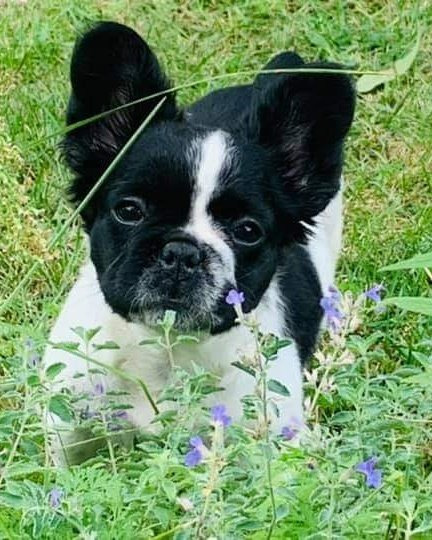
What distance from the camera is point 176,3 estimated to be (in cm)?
561

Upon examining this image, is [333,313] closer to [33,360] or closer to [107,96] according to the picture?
[33,360]

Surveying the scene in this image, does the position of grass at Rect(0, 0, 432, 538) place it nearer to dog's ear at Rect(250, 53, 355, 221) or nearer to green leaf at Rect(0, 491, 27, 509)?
green leaf at Rect(0, 491, 27, 509)

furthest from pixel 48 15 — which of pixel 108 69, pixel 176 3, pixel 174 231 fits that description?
pixel 174 231

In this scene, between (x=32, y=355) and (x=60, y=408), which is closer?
(x=60, y=408)

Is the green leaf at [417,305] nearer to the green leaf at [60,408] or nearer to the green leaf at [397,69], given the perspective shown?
the green leaf at [397,69]

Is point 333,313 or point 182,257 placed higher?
point 333,313

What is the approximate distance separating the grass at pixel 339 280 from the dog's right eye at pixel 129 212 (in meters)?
0.30

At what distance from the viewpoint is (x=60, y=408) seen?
2.40 meters

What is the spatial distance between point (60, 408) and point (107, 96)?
102 cm

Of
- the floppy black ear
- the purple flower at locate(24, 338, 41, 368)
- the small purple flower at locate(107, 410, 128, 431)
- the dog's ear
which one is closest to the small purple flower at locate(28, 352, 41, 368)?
the purple flower at locate(24, 338, 41, 368)

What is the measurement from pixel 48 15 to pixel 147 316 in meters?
2.62

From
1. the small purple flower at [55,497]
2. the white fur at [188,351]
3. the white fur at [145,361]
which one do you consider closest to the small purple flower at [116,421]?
the white fur at [188,351]

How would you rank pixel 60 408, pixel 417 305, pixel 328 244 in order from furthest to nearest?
pixel 328 244 → pixel 60 408 → pixel 417 305

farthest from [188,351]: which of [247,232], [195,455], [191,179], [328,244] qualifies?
[195,455]
